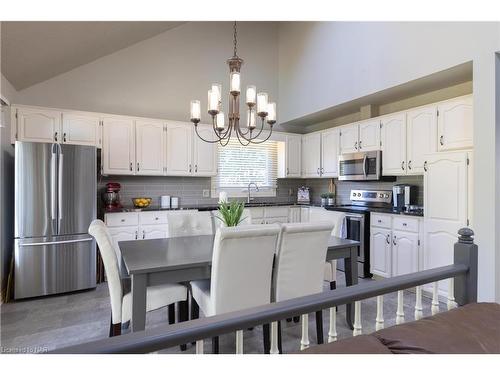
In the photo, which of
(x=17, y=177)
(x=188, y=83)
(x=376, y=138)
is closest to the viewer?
(x=17, y=177)

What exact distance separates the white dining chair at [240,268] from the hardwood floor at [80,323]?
511 mm

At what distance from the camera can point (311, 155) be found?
5.39 metres

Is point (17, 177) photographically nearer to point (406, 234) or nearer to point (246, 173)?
point (246, 173)

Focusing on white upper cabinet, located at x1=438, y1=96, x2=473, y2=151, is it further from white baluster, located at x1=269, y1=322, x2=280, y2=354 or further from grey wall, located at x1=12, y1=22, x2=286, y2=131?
grey wall, located at x1=12, y1=22, x2=286, y2=131

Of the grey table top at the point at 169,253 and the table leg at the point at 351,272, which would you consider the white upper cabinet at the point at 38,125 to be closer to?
the grey table top at the point at 169,253

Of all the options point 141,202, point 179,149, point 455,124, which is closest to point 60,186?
point 141,202

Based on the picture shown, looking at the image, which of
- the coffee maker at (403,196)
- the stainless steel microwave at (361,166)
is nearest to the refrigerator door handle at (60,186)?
the stainless steel microwave at (361,166)

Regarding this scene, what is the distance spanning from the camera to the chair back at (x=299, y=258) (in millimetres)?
2053

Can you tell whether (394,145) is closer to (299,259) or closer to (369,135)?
(369,135)

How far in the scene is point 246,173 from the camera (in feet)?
18.0

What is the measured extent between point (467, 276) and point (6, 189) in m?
4.35
